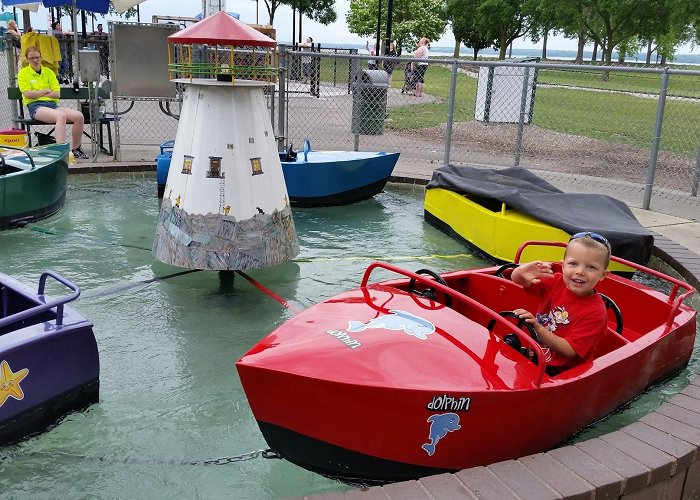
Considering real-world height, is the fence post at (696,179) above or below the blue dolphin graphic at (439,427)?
above

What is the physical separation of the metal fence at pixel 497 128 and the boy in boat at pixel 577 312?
4893mm

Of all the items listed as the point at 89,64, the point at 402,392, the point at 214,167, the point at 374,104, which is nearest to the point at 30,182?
the point at 214,167

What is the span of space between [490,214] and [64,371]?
4357 mm

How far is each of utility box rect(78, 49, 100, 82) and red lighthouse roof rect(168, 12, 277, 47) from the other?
572cm

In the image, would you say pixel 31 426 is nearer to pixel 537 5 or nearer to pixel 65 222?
pixel 65 222

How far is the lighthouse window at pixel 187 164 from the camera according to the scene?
5215 mm

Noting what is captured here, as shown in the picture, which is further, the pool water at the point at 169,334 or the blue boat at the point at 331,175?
the blue boat at the point at 331,175

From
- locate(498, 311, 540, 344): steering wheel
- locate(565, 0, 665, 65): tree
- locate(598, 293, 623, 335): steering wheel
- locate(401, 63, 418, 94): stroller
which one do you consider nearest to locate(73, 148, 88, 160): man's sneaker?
locate(498, 311, 540, 344): steering wheel

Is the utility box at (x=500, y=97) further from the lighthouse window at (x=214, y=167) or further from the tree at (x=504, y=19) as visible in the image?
the tree at (x=504, y=19)

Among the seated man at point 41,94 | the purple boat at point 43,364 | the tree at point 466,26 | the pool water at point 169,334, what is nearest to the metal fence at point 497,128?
the seated man at point 41,94

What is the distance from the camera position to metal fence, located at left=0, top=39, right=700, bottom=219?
33.1 feet

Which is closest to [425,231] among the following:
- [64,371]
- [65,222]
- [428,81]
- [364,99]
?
[65,222]

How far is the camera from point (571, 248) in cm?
367

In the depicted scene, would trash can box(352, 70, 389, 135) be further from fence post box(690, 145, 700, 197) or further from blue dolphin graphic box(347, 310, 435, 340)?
blue dolphin graphic box(347, 310, 435, 340)
